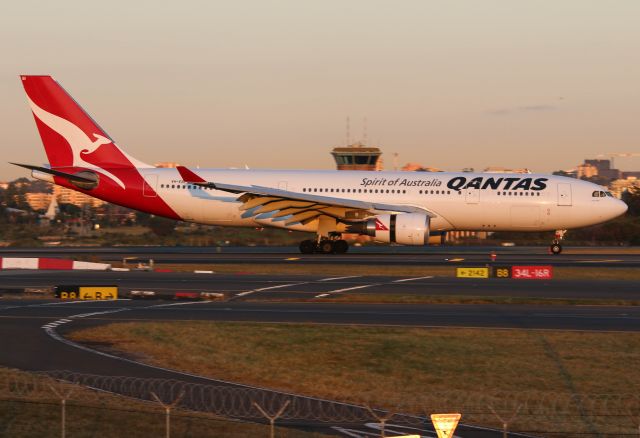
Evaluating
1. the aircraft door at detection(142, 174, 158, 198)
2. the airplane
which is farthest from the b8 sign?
the aircraft door at detection(142, 174, 158, 198)

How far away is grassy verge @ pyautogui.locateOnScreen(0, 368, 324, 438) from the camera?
41.3ft

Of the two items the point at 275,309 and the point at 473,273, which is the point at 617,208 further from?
the point at 275,309

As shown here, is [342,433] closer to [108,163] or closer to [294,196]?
[294,196]

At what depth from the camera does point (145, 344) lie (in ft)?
65.3

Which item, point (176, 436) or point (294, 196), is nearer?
point (176, 436)

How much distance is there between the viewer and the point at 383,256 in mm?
47562

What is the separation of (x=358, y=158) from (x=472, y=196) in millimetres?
35870

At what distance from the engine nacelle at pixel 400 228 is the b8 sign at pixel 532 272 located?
8234mm

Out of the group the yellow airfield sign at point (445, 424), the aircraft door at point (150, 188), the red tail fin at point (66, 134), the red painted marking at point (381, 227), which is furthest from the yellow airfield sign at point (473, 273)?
the yellow airfield sign at point (445, 424)

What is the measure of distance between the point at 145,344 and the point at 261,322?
4.03 metres

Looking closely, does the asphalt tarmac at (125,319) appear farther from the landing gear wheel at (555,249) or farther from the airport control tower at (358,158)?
the airport control tower at (358,158)

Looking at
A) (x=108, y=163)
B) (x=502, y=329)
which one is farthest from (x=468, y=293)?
(x=108, y=163)

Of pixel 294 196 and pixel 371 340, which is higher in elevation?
pixel 294 196

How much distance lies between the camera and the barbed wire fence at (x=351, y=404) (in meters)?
13.7
